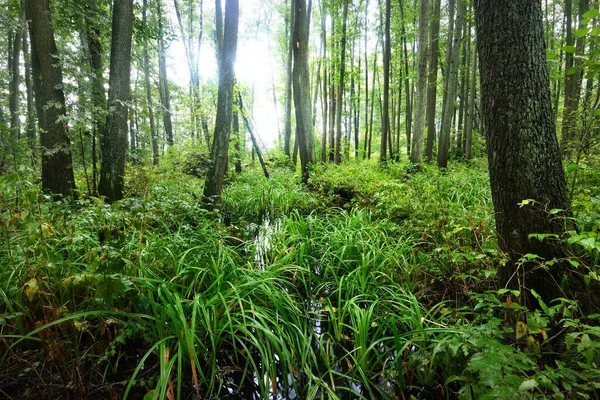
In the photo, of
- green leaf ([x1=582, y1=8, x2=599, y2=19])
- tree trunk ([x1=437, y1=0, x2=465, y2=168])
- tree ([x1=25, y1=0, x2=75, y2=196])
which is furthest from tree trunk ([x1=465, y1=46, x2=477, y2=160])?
tree ([x1=25, y1=0, x2=75, y2=196])

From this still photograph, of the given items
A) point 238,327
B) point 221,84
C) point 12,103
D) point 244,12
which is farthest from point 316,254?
point 244,12

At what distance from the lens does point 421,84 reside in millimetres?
8352

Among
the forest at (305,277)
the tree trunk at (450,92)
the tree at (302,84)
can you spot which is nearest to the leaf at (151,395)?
the forest at (305,277)

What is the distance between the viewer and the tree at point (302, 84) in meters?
7.31

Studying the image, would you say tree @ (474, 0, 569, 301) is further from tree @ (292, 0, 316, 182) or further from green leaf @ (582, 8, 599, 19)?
tree @ (292, 0, 316, 182)

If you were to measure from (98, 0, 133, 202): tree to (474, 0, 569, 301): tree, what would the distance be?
522cm

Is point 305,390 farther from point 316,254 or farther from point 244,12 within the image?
point 244,12

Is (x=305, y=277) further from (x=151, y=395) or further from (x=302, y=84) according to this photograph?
(x=302, y=84)

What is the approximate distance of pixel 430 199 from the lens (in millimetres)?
4562

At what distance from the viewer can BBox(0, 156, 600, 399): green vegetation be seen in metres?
1.50

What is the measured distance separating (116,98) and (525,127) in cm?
559

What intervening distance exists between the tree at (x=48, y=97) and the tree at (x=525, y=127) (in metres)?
5.62

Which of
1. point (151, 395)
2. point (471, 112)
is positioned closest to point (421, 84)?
point (471, 112)

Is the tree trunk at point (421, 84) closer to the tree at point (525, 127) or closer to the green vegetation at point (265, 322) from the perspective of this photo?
the green vegetation at point (265, 322)
